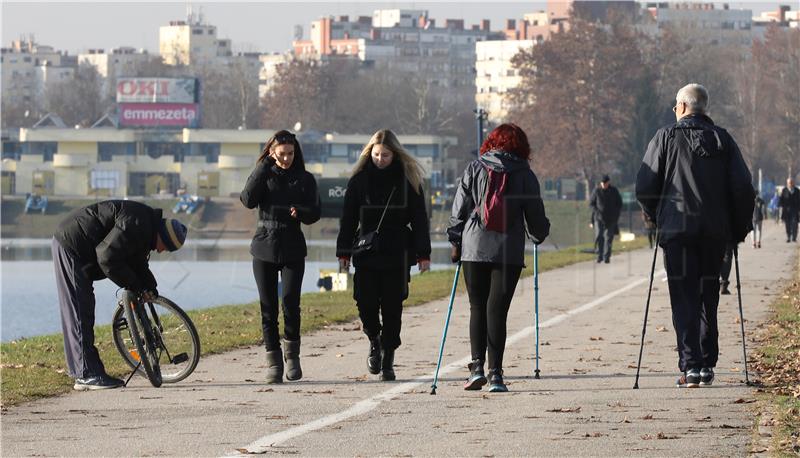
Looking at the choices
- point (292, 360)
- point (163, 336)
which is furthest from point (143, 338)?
point (292, 360)

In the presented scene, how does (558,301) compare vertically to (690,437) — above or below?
below

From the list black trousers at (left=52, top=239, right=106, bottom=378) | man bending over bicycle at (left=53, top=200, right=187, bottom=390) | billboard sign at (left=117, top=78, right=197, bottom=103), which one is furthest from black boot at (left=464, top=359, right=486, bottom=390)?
billboard sign at (left=117, top=78, right=197, bottom=103)

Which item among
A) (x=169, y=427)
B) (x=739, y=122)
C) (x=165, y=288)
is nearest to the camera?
(x=169, y=427)

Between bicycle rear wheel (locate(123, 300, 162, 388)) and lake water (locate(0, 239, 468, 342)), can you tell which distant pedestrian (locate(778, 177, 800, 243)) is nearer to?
lake water (locate(0, 239, 468, 342))

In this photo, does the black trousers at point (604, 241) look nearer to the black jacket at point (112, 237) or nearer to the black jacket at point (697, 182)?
the black jacket at point (697, 182)

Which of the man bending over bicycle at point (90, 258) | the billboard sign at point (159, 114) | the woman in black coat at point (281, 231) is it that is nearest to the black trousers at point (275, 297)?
the woman in black coat at point (281, 231)

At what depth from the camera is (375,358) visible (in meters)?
13.6

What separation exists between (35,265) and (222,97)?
128m

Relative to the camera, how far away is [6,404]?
12.1 metres

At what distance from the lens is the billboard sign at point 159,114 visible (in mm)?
151500

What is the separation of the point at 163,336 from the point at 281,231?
3.74 feet

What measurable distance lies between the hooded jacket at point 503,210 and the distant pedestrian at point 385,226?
85 centimetres

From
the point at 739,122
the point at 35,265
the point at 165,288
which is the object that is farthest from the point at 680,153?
the point at 739,122

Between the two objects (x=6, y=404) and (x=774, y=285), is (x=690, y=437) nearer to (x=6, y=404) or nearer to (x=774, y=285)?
(x=6, y=404)
